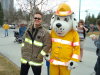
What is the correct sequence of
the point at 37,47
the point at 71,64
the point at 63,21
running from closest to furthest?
the point at 71,64
the point at 37,47
the point at 63,21

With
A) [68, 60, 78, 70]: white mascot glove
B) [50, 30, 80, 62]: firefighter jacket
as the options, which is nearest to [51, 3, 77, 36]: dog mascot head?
[50, 30, 80, 62]: firefighter jacket

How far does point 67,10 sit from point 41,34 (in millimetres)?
706

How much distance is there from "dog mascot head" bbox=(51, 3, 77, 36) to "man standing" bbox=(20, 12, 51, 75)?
9.1 inches

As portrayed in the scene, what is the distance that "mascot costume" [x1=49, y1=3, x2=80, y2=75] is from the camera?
4598mm

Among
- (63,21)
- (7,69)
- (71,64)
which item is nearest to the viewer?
(71,64)

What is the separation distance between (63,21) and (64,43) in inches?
17.0

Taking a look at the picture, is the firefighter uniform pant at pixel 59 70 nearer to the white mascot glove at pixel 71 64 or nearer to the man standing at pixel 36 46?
the white mascot glove at pixel 71 64

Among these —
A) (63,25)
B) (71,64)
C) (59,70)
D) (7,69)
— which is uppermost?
(63,25)

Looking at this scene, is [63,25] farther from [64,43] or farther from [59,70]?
[59,70]

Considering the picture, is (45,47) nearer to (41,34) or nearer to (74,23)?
(41,34)

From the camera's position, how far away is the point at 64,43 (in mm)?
4617

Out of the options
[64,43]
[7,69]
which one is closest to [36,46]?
[64,43]

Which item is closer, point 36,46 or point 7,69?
point 36,46

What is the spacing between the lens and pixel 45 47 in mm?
4570
